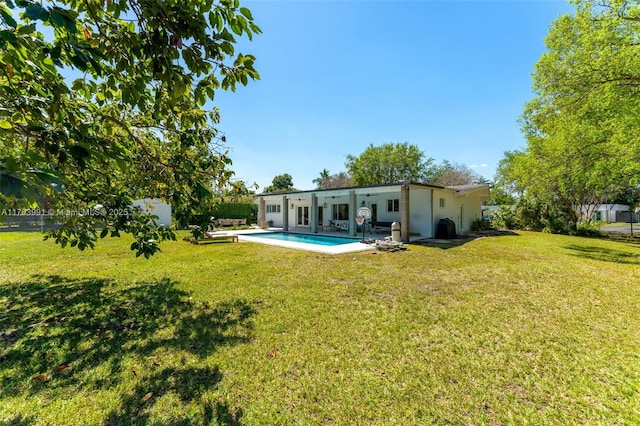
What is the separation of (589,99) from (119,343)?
17.5 meters

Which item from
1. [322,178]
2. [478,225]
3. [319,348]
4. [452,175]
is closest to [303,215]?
[478,225]

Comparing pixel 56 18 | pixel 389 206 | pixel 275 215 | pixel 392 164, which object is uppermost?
pixel 392 164

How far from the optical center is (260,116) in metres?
13.3

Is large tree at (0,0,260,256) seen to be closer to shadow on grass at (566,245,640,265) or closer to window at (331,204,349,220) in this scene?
shadow on grass at (566,245,640,265)

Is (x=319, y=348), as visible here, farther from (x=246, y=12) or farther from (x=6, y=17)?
(x=6, y=17)

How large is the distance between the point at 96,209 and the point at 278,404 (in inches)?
128

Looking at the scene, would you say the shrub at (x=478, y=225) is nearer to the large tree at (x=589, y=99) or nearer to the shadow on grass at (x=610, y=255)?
the large tree at (x=589, y=99)

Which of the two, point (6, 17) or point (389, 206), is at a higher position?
point (6, 17)


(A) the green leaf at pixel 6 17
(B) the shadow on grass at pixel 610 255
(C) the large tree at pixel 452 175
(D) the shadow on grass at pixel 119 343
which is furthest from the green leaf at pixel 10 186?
(C) the large tree at pixel 452 175

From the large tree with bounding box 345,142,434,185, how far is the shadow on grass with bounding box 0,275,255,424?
3476cm

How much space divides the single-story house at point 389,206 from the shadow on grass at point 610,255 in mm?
6437

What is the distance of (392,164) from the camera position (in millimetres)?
37031

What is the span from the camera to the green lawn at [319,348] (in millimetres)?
2441

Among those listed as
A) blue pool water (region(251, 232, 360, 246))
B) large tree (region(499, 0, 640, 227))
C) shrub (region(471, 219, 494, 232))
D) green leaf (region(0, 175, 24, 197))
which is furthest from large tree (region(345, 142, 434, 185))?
green leaf (region(0, 175, 24, 197))
